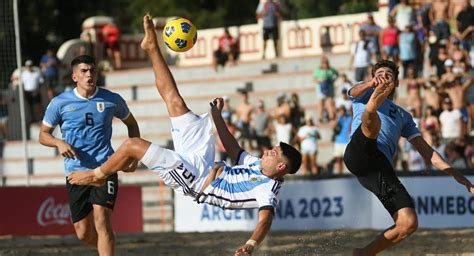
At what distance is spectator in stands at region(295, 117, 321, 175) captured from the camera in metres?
23.9

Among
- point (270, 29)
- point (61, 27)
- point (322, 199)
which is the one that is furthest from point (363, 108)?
point (61, 27)

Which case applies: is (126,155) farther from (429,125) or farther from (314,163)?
(314,163)

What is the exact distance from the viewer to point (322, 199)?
845 inches

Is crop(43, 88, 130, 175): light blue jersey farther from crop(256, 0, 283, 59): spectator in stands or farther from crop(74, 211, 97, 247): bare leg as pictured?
crop(256, 0, 283, 59): spectator in stands

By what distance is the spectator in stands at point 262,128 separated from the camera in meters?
24.8

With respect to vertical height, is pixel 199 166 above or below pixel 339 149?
above

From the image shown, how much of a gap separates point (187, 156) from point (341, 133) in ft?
42.0

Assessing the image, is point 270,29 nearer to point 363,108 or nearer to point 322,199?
point 322,199

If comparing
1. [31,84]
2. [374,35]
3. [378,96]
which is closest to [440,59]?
[374,35]

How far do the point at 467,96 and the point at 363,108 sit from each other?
501 inches

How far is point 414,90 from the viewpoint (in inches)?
953

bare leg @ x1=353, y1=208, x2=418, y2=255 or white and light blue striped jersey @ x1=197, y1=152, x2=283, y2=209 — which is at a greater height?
white and light blue striped jersey @ x1=197, y1=152, x2=283, y2=209

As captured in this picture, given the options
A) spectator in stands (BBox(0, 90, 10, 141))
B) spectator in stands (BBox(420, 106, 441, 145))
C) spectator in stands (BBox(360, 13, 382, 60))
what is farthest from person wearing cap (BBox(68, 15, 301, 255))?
spectator in stands (BBox(0, 90, 10, 141))

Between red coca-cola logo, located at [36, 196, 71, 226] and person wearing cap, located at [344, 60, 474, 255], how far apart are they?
11.1 metres
